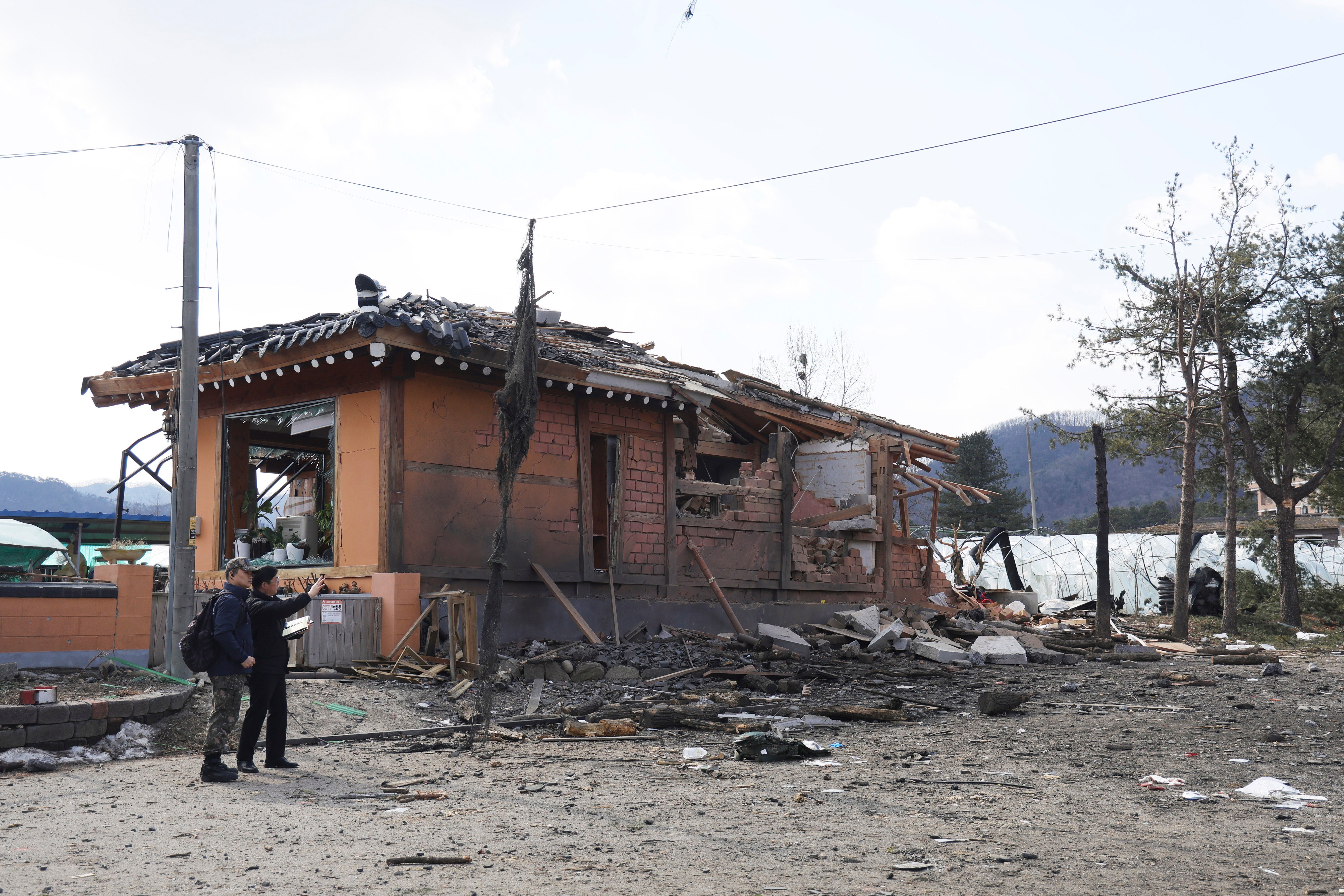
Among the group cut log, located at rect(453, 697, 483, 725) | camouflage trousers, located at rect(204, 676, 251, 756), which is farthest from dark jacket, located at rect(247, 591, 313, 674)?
cut log, located at rect(453, 697, 483, 725)

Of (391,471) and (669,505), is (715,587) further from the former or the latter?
(391,471)

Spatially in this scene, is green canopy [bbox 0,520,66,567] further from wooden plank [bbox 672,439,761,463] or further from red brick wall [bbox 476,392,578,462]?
wooden plank [bbox 672,439,761,463]

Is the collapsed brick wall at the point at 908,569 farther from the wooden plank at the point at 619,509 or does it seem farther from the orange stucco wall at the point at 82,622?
the orange stucco wall at the point at 82,622

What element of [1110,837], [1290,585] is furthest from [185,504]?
[1290,585]

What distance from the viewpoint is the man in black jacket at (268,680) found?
7.61m

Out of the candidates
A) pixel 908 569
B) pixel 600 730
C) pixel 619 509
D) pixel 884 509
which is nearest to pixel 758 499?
pixel 884 509

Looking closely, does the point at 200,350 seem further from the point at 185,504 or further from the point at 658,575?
the point at 658,575

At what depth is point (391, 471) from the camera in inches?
498

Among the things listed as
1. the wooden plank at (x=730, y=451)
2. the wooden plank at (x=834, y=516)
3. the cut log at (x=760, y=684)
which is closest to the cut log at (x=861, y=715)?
the cut log at (x=760, y=684)

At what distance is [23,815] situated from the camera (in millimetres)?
6023

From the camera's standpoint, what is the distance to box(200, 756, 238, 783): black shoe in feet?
23.4

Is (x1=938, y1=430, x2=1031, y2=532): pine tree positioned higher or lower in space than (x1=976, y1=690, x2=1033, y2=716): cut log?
higher

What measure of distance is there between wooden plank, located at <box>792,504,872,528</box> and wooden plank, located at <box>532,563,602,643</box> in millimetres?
5335

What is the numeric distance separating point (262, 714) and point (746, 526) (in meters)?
10.1
